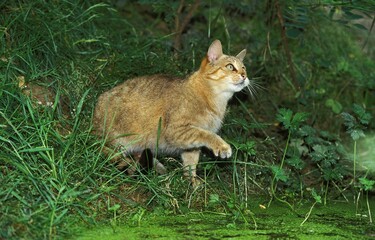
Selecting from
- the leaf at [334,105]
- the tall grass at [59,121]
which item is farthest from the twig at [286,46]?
the tall grass at [59,121]

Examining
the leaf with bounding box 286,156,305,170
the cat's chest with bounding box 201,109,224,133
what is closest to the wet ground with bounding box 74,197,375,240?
the leaf with bounding box 286,156,305,170

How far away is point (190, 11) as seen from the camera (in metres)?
6.71

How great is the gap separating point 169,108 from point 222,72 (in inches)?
18.5

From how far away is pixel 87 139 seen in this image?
4.81 meters

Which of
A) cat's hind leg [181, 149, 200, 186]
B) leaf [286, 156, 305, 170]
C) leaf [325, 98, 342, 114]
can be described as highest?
leaf [286, 156, 305, 170]

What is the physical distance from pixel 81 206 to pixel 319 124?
10.7ft

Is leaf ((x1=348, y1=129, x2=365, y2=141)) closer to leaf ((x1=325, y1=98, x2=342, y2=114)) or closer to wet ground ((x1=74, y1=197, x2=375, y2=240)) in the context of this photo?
wet ground ((x1=74, y1=197, x2=375, y2=240))

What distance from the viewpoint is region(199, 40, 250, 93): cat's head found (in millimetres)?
5121

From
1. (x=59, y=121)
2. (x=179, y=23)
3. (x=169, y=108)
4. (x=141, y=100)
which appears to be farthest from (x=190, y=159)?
(x=179, y=23)

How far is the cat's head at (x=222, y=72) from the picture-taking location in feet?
16.8

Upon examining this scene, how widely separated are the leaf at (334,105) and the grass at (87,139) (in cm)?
14

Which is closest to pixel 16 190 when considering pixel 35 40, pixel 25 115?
pixel 25 115

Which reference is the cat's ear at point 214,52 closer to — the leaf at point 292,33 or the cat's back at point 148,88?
the cat's back at point 148,88

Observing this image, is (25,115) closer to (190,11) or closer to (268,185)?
(268,185)
